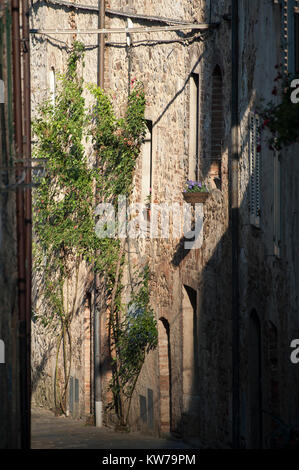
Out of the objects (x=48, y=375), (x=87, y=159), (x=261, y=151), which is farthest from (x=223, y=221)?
(x=48, y=375)

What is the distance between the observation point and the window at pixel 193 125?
51.0ft

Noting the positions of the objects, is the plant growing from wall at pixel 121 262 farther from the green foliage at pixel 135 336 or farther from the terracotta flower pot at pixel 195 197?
the terracotta flower pot at pixel 195 197

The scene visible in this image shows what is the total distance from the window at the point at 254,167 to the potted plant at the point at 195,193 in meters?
1.50

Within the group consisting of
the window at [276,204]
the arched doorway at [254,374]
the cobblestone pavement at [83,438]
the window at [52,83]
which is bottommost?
the cobblestone pavement at [83,438]

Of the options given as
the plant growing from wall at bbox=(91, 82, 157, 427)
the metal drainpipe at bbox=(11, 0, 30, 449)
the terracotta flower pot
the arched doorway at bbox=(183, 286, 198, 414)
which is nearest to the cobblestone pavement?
the plant growing from wall at bbox=(91, 82, 157, 427)

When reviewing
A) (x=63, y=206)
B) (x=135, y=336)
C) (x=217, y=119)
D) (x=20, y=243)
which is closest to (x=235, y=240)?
(x=217, y=119)

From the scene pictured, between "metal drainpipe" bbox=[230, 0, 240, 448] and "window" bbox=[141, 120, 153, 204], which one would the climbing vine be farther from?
"metal drainpipe" bbox=[230, 0, 240, 448]

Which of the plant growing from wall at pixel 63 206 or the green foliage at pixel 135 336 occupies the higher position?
the plant growing from wall at pixel 63 206

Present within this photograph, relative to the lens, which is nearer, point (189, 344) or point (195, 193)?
point (195, 193)

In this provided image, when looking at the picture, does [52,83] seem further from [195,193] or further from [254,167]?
[254,167]

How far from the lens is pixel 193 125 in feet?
51.2

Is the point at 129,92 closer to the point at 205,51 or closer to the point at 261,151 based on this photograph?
the point at 205,51

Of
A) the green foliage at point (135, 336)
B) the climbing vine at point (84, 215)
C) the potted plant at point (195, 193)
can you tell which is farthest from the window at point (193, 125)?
the green foliage at point (135, 336)

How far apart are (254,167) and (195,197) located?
1729 mm
